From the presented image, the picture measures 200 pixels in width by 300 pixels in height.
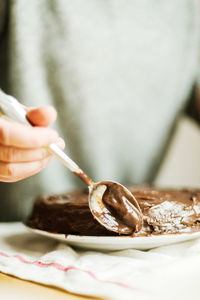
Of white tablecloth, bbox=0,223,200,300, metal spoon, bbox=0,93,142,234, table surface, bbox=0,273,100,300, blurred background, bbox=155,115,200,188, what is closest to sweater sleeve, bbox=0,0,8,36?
metal spoon, bbox=0,93,142,234

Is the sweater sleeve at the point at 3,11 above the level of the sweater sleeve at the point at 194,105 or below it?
above

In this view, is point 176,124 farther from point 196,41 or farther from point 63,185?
point 63,185

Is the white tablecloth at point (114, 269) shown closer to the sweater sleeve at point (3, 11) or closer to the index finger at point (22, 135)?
the index finger at point (22, 135)

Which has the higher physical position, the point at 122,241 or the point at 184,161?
the point at 122,241

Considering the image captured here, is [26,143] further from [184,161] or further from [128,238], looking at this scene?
[184,161]

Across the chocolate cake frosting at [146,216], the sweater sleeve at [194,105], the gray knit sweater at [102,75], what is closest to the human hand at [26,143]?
the chocolate cake frosting at [146,216]

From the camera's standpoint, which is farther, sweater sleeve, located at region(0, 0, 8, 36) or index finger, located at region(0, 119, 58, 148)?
sweater sleeve, located at region(0, 0, 8, 36)

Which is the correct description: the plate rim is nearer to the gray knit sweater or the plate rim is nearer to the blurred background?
the gray knit sweater

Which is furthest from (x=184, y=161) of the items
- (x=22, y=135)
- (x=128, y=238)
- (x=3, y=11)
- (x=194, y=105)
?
(x=22, y=135)
